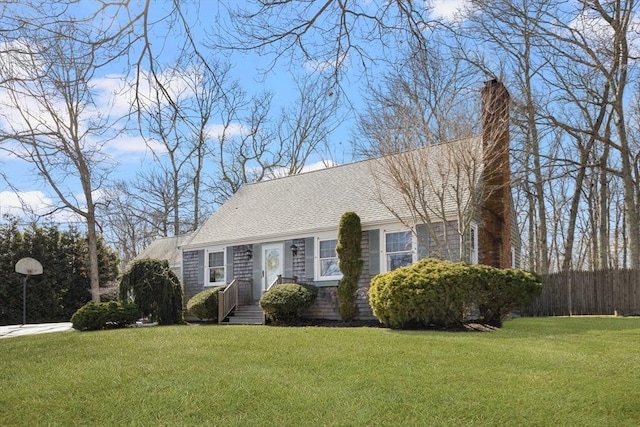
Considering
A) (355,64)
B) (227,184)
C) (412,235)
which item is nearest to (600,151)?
(412,235)

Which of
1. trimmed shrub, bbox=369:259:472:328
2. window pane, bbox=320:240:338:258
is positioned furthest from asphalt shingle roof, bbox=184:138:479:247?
trimmed shrub, bbox=369:259:472:328

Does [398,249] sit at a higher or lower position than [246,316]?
higher

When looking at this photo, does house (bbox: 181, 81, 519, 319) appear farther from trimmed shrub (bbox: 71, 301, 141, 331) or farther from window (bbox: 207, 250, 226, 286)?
trimmed shrub (bbox: 71, 301, 141, 331)

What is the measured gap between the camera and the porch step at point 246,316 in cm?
1658

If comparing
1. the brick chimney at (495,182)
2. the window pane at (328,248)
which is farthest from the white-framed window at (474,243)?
the window pane at (328,248)

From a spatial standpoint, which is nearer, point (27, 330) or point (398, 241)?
point (398, 241)

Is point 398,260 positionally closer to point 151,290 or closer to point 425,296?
point 425,296

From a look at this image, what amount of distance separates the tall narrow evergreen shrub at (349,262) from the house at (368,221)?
362 millimetres

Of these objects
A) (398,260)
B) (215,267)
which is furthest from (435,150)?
(215,267)

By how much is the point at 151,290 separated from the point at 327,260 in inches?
213

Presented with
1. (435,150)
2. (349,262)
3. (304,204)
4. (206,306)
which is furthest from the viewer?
(304,204)

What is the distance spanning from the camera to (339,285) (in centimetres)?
1524

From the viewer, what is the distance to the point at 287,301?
1494 centimetres

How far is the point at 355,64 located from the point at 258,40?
101 centimetres
